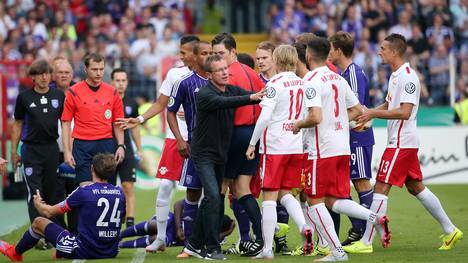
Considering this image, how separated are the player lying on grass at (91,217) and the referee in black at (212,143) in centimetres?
91

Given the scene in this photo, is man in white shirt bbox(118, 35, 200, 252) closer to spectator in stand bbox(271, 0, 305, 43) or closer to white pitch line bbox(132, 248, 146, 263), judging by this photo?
white pitch line bbox(132, 248, 146, 263)

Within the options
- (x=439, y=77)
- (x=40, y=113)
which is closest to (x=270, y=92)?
(x=40, y=113)

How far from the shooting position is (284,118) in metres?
11.9

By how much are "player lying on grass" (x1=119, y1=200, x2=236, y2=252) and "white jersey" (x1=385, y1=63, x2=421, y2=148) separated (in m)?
2.25

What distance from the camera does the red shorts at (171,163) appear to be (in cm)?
1282

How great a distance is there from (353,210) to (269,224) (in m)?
0.90

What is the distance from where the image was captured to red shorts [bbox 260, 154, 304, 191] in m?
11.8

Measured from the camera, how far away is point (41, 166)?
13.8 metres

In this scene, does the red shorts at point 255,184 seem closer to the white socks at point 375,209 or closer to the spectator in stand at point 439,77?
the white socks at point 375,209

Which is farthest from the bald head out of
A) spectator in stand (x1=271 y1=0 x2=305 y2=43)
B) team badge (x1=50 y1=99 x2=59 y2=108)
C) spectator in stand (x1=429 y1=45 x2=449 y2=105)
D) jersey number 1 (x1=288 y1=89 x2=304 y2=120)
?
spectator in stand (x1=271 y1=0 x2=305 y2=43)

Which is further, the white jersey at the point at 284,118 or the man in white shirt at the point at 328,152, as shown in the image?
the white jersey at the point at 284,118

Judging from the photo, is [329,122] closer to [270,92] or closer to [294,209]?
[270,92]

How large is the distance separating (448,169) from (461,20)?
730 cm

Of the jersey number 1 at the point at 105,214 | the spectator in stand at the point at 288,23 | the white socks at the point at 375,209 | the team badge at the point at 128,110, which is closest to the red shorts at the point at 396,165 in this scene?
the white socks at the point at 375,209
